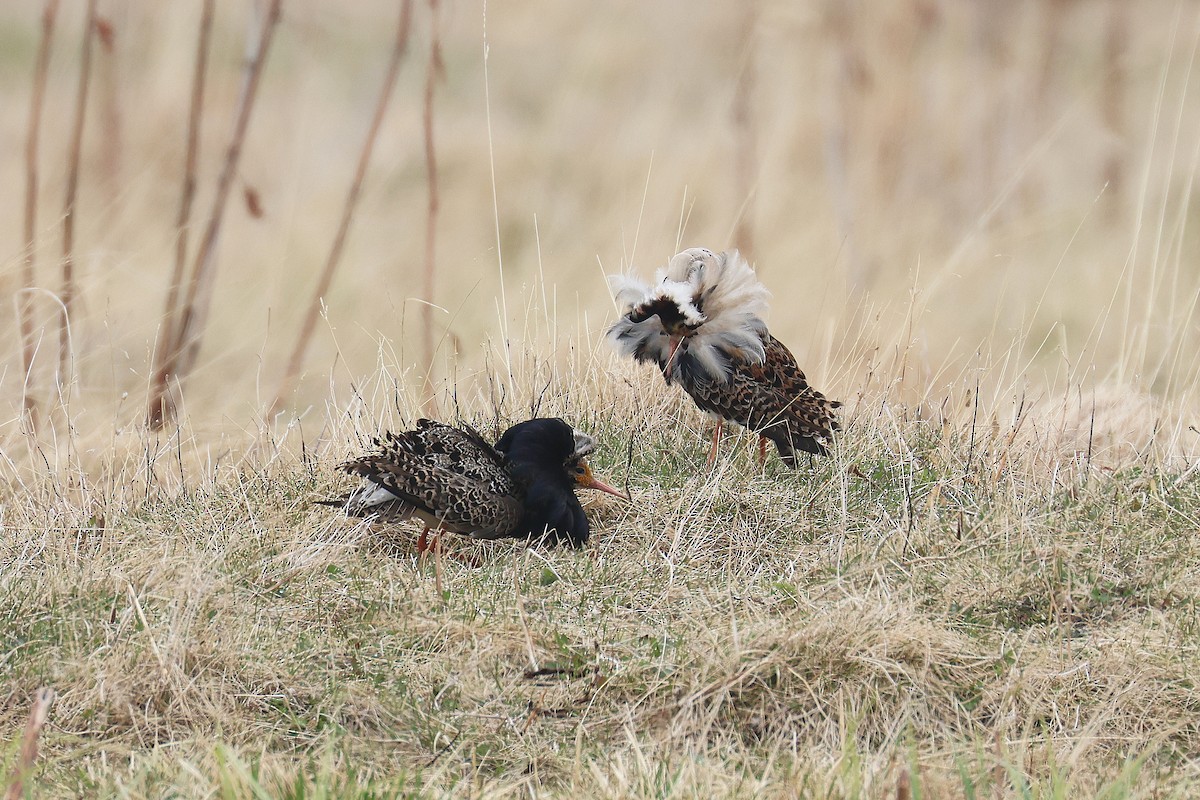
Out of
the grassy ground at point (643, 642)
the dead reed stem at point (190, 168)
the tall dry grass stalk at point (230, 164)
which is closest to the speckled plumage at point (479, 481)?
the grassy ground at point (643, 642)

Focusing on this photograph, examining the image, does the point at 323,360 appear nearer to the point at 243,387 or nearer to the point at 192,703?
the point at 243,387

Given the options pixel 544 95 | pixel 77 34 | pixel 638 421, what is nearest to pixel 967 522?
pixel 638 421

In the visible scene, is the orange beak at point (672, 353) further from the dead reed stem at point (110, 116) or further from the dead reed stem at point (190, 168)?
the dead reed stem at point (110, 116)

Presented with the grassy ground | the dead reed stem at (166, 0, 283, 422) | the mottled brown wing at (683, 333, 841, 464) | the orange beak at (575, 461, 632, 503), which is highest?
the dead reed stem at (166, 0, 283, 422)

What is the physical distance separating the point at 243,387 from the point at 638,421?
9.36 ft

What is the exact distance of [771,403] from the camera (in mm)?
4484

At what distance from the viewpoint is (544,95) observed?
12531mm

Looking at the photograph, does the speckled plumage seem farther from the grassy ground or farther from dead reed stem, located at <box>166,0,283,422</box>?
dead reed stem, located at <box>166,0,283,422</box>

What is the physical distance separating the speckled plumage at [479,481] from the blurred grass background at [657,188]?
248cm

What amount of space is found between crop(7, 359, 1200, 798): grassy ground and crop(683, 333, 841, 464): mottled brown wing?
0.18 m

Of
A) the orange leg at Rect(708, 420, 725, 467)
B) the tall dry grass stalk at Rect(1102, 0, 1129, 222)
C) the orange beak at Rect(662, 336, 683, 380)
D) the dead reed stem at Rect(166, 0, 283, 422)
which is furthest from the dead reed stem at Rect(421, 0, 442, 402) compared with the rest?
the tall dry grass stalk at Rect(1102, 0, 1129, 222)

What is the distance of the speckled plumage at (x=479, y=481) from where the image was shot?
393cm

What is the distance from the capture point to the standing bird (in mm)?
4473

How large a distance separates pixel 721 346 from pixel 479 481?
0.99m
